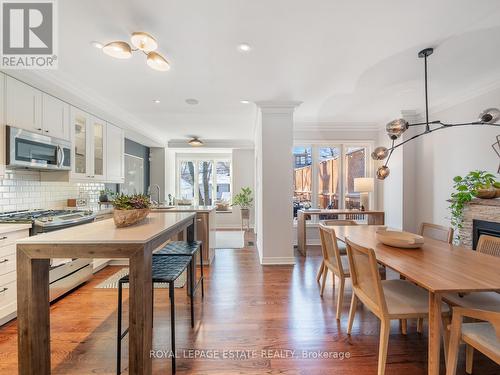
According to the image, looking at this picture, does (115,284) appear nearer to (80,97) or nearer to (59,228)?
(59,228)

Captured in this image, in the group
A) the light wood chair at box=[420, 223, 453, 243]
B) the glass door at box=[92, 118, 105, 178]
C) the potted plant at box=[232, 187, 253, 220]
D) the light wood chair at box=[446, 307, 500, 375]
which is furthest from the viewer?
the potted plant at box=[232, 187, 253, 220]

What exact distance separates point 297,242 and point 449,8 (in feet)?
13.2

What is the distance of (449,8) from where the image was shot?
5.73 ft

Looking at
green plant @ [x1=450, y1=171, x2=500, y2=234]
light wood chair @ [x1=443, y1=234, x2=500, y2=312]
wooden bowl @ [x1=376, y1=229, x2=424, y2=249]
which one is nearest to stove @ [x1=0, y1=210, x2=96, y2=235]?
wooden bowl @ [x1=376, y1=229, x2=424, y2=249]

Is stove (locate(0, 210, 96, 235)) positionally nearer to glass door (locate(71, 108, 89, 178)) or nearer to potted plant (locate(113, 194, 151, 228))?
glass door (locate(71, 108, 89, 178))

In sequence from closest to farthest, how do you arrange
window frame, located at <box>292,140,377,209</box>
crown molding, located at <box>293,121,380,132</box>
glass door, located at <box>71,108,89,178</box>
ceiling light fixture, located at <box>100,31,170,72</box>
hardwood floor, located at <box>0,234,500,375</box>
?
hardwood floor, located at <box>0,234,500,375</box> → ceiling light fixture, located at <box>100,31,170,72</box> → glass door, located at <box>71,108,89,178</box> → crown molding, located at <box>293,121,380,132</box> → window frame, located at <box>292,140,377,209</box>

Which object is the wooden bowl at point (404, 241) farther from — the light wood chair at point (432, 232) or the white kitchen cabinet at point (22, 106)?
the white kitchen cabinet at point (22, 106)

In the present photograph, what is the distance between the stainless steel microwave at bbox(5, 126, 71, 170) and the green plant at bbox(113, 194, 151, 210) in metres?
1.44

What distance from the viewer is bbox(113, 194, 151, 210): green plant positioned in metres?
1.74

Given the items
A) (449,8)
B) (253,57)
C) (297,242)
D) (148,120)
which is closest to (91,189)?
(148,120)

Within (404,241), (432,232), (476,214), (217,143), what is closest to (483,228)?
(476,214)

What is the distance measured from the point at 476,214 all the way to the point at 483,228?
0.19 meters

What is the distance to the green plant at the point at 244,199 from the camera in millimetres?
6656

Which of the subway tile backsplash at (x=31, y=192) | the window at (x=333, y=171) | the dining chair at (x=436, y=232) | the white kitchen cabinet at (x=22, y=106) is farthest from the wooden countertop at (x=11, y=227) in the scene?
the window at (x=333, y=171)
